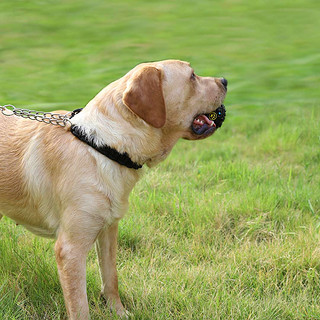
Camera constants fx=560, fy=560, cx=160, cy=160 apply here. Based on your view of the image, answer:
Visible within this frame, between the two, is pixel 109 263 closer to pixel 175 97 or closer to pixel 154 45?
pixel 175 97

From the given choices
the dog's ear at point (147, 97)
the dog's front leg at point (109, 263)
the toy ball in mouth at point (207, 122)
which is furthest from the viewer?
the dog's front leg at point (109, 263)

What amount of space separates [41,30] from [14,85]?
2.60 metres

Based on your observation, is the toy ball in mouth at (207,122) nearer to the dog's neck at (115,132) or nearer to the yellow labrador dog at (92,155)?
the yellow labrador dog at (92,155)

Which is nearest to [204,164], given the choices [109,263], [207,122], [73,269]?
[207,122]

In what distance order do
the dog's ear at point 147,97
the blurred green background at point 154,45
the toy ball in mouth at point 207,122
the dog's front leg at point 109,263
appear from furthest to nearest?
the blurred green background at point 154,45 → the dog's front leg at point 109,263 → the toy ball in mouth at point 207,122 → the dog's ear at point 147,97

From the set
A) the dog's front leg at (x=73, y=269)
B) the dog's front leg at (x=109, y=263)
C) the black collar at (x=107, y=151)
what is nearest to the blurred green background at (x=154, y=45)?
the dog's front leg at (x=109, y=263)

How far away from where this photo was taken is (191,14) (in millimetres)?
10367

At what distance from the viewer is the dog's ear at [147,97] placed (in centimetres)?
320

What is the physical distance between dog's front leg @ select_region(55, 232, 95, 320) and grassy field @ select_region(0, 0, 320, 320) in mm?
261

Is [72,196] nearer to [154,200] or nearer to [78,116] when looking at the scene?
[78,116]

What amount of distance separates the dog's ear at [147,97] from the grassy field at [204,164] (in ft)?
3.78

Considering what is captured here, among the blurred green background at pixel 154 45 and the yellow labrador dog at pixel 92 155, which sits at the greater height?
the yellow labrador dog at pixel 92 155

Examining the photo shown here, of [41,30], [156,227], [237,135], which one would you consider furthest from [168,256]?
[41,30]

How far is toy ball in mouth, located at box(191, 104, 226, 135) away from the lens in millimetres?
3568
